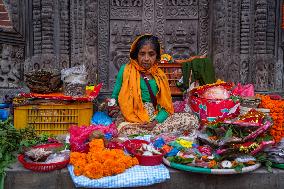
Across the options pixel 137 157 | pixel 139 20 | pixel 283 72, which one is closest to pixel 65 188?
pixel 137 157

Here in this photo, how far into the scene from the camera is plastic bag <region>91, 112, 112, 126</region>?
4777mm

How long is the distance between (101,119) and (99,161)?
5.41 ft

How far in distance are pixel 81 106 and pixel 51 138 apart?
2.62 ft

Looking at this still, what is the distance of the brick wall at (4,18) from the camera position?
20.7ft

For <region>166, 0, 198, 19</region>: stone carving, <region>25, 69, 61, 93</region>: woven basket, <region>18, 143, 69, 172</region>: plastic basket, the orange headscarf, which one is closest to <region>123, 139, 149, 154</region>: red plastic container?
<region>18, 143, 69, 172</region>: plastic basket

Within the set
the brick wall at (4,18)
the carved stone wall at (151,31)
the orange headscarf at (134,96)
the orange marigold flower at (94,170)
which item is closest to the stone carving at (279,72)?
the carved stone wall at (151,31)

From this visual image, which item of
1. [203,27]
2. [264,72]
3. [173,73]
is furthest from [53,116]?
[264,72]

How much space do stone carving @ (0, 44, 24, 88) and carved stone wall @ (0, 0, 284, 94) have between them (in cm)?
2

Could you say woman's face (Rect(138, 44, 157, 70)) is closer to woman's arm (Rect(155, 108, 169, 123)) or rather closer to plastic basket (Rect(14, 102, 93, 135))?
woman's arm (Rect(155, 108, 169, 123))

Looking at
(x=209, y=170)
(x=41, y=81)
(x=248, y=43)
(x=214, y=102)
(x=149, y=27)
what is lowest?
(x=209, y=170)

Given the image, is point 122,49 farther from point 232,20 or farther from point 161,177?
point 161,177

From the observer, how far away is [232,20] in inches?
258

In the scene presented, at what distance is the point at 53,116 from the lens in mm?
4766

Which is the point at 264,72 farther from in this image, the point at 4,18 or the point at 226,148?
the point at 4,18
